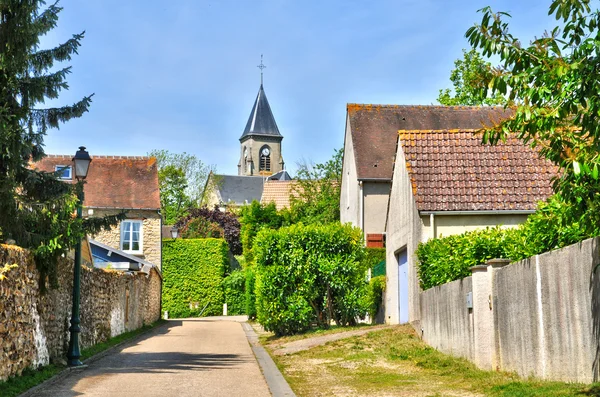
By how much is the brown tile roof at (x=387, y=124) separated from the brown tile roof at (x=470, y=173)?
34.8 ft

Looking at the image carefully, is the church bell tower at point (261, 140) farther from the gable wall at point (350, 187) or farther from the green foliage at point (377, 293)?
the green foliage at point (377, 293)

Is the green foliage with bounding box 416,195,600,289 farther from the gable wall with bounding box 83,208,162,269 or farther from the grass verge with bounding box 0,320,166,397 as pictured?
the gable wall with bounding box 83,208,162,269

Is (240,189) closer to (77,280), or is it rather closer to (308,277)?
(308,277)

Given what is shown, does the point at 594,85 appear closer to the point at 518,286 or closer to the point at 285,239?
the point at 518,286

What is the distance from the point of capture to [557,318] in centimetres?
922

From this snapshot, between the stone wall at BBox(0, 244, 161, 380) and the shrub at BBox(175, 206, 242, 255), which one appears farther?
the shrub at BBox(175, 206, 242, 255)

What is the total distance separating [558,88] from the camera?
299 inches

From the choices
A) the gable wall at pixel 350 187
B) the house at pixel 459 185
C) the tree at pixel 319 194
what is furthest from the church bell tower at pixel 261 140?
the house at pixel 459 185

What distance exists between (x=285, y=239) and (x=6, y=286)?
468 inches

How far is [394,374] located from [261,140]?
121 m

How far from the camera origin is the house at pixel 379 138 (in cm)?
3188

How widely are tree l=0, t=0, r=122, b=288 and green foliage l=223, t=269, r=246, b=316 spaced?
33506 mm

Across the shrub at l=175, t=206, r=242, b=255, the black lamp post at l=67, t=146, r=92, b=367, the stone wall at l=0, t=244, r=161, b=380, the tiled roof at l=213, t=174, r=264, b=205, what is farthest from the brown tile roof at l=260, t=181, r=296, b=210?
the black lamp post at l=67, t=146, r=92, b=367

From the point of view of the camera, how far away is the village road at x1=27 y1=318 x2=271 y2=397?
11477 millimetres
